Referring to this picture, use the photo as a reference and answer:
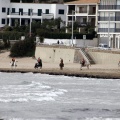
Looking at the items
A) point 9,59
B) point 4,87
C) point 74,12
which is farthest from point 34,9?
point 4,87

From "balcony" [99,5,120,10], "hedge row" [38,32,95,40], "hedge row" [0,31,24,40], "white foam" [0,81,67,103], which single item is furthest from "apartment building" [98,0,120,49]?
"white foam" [0,81,67,103]

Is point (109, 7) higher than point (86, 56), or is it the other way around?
point (109, 7)

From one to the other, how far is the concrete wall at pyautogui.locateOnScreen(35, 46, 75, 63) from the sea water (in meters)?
10.9

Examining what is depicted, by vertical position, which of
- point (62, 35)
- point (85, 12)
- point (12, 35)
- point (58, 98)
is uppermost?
point (85, 12)

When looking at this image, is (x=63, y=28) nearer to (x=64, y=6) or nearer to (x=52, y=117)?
(x=64, y=6)

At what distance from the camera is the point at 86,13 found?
3944 inches

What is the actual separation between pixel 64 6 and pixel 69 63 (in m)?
37.0

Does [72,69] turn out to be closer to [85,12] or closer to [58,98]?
[58,98]

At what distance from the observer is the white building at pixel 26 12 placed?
359 ft

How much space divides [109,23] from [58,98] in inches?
1559

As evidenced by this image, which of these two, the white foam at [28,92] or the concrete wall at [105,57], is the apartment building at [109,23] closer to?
the concrete wall at [105,57]

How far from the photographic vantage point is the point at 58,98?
151ft

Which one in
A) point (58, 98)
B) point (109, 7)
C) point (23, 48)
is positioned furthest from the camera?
point (109, 7)

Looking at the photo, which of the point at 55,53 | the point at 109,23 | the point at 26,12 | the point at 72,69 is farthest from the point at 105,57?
the point at 26,12
